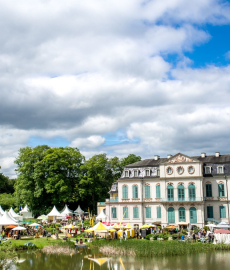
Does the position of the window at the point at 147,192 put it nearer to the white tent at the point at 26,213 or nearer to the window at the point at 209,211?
the window at the point at 209,211

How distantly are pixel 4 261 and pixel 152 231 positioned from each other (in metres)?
23.2

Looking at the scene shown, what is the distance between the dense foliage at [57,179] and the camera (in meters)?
57.2

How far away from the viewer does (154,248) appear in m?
27.8

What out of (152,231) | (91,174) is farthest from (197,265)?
(91,174)

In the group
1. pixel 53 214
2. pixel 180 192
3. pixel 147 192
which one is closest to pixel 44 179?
pixel 53 214

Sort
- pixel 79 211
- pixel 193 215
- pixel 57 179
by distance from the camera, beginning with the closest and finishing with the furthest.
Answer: pixel 193 215
pixel 57 179
pixel 79 211

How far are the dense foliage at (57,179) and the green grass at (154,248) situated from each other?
28.1 metres

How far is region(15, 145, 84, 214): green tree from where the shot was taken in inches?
2244

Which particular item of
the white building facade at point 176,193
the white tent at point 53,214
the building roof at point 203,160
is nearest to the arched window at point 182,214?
the white building facade at point 176,193

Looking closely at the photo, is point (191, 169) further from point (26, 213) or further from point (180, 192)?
point (26, 213)

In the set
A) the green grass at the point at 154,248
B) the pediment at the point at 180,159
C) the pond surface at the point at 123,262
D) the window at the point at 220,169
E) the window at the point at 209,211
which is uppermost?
the pediment at the point at 180,159

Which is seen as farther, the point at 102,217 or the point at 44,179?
the point at 44,179

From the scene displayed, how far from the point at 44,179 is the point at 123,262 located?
35.7 m

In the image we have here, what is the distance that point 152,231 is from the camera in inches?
1575
